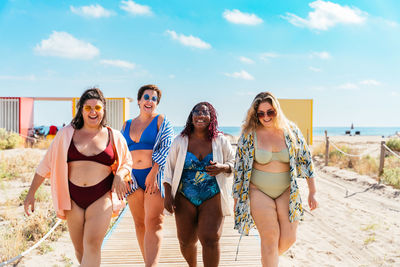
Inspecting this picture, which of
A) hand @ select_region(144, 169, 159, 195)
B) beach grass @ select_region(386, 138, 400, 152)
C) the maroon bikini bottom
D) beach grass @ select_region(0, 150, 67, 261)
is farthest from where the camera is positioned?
beach grass @ select_region(386, 138, 400, 152)

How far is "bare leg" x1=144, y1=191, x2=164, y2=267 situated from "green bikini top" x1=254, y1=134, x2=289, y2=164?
111cm

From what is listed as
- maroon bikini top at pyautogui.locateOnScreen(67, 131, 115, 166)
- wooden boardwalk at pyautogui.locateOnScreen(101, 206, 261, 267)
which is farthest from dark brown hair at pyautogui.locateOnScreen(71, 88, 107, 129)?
wooden boardwalk at pyautogui.locateOnScreen(101, 206, 261, 267)

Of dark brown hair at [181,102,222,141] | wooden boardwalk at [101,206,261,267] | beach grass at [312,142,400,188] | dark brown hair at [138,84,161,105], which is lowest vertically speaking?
wooden boardwalk at [101,206,261,267]

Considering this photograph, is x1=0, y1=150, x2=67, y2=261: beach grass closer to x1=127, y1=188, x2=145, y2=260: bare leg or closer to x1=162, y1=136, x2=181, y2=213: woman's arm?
x1=127, y1=188, x2=145, y2=260: bare leg

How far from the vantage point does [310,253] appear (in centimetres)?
570

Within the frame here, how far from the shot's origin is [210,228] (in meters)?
3.20

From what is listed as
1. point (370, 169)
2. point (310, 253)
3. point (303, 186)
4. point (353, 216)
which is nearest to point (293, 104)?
point (370, 169)

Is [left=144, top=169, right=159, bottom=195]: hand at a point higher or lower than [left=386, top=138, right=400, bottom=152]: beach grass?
higher

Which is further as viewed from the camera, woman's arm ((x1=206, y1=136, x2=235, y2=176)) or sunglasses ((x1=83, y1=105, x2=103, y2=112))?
woman's arm ((x1=206, y1=136, x2=235, y2=176))

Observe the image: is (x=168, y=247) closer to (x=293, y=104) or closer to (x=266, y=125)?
(x=266, y=125)

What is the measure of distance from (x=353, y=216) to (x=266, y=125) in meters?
5.68

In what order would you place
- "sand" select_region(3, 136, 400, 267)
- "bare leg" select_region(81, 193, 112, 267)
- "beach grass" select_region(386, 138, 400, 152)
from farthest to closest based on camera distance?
"beach grass" select_region(386, 138, 400, 152) → "sand" select_region(3, 136, 400, 267) → "bare leg" select_region(81, 193, 112, 267)

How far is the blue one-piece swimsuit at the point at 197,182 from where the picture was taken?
3.33m

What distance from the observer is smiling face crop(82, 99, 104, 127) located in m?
3.11
